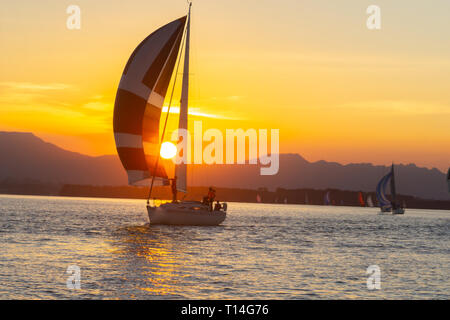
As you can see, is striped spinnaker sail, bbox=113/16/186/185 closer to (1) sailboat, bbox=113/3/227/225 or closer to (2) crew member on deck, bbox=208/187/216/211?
(1) sailboat, bbox=113/3/227/225

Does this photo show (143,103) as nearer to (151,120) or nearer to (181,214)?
(151,120)

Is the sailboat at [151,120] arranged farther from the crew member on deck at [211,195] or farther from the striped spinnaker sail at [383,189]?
the striped spinnaker sail at [383,189]

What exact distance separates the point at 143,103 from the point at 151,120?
148 centimetres

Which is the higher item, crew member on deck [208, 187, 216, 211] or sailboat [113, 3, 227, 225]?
sailboat [113, 3, 227, 225]

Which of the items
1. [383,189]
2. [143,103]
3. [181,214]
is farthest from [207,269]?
[383,189]

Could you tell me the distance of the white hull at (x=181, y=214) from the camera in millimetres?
40688

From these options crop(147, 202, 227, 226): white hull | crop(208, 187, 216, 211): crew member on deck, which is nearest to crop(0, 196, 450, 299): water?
crop(147, 202, 227, 226): white hull

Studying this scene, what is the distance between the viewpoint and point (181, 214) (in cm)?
4084

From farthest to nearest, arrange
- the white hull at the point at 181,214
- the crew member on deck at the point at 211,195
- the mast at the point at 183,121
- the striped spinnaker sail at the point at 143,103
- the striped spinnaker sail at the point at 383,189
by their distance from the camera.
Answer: the striped spinnaker sail at the point at 383,189 < the mast at the point at 183,121 < the crew member on deck at the point at 211,195 < the striped spinnaker sail at the point at 143,103 < the white hull at the point at 181,214

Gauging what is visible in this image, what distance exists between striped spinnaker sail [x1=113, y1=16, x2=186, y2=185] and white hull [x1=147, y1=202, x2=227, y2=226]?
2.76m

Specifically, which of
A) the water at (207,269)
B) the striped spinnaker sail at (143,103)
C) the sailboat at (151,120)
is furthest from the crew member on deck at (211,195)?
the water at (207,269)

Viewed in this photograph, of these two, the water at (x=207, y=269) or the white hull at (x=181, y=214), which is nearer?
the water at (x=207, y=269)

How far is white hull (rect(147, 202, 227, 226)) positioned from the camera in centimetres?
4069
